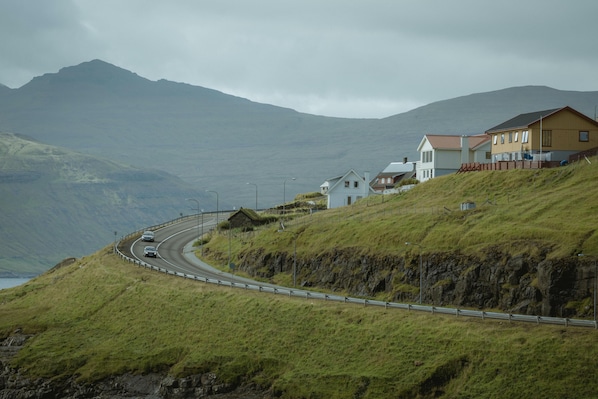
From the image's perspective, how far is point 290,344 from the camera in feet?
276

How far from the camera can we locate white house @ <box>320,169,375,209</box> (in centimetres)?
17212

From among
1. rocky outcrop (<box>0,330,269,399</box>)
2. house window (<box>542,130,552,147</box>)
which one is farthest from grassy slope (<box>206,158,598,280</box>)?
rocky outcrop (<box>0,330,269,399</box>)

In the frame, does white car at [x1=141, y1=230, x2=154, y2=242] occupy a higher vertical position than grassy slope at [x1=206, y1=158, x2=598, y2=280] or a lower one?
lower

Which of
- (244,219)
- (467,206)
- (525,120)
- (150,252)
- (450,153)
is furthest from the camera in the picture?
(244,219)

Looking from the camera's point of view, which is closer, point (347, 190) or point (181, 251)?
point (181, 251)

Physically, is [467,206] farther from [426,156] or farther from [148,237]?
[148,237]

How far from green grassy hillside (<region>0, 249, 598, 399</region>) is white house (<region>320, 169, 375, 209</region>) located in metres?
61.4

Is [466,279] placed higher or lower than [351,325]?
higher

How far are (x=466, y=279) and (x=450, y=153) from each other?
199ft

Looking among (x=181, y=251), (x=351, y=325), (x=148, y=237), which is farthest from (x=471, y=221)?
(x=148, y=237)

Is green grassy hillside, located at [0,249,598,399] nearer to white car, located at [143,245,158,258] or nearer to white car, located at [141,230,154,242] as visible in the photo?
white car, located at [143,245,158,258]

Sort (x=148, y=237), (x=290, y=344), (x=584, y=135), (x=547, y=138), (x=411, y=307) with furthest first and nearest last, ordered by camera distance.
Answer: (x=148, y=237) → (x=584, y=135) → (x=547, y=138) → (x=411, y=307) → (x=290, y=344)

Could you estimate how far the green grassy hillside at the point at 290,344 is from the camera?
68.8m

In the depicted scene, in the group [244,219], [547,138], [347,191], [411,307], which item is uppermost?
[547,138]
